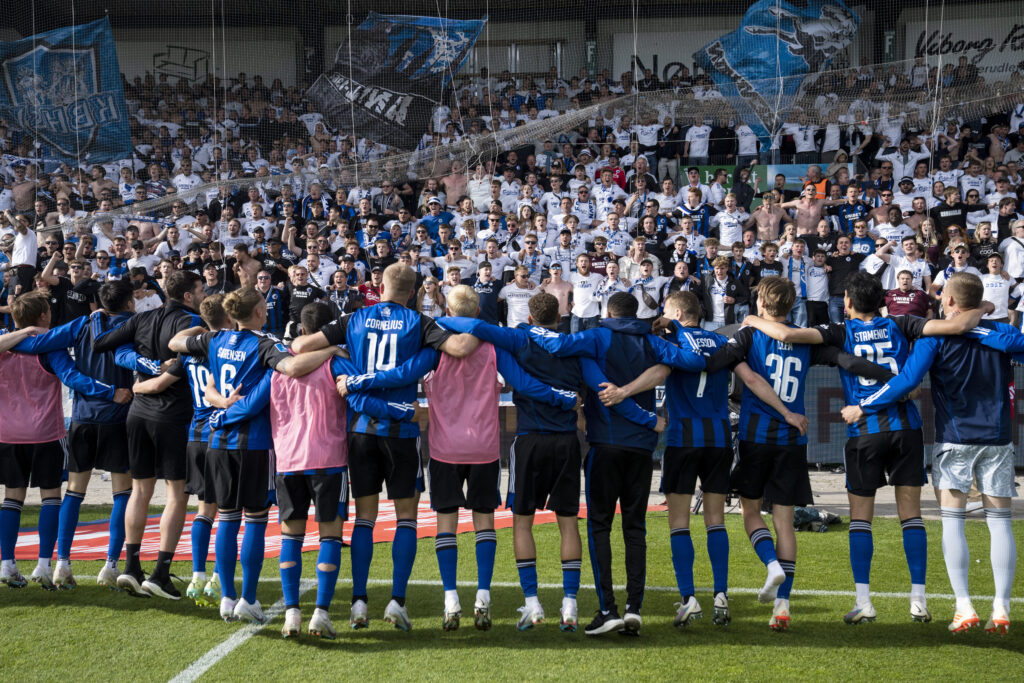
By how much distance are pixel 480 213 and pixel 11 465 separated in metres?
12.2

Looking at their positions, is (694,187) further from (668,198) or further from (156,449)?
(156,449)

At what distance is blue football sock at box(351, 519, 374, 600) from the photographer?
222 inches

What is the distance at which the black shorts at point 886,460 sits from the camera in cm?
587

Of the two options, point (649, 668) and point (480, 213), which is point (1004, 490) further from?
point (480, 213)

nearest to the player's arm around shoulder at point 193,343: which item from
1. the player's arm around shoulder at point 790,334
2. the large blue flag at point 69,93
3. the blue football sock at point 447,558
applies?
the blue football sock at point 447,558

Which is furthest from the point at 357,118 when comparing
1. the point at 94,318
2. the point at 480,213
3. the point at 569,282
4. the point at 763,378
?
the point at 763,378

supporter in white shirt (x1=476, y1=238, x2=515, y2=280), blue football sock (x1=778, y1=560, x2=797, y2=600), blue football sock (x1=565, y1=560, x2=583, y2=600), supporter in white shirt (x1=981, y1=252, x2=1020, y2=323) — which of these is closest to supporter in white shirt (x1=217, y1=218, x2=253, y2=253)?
supporter in white shirt (x1=476, y1=238, x2=515, y2=280)

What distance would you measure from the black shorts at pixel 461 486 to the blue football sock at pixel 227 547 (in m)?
1.15

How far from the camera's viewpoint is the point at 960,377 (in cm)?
582

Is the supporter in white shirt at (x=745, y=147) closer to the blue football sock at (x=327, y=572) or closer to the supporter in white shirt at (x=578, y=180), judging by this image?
the supporter in white shirt at (x=578, y=180)

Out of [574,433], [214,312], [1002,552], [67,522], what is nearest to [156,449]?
[67,522]

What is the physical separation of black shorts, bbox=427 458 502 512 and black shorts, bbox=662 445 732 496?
3.30ft

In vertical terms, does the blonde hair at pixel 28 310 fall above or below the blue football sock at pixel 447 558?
above

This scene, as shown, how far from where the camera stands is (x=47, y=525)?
6.64 meters
